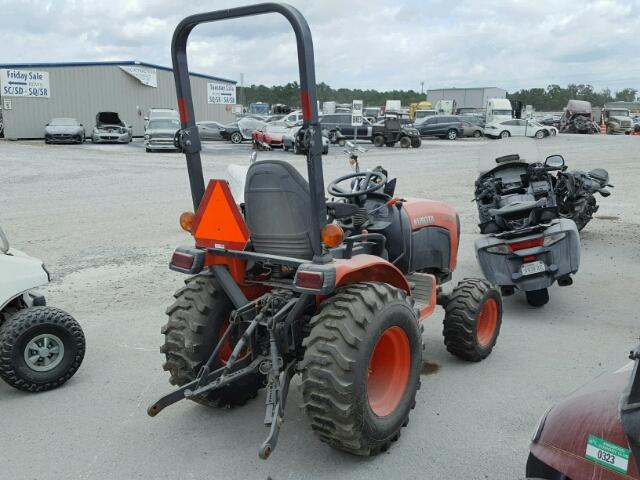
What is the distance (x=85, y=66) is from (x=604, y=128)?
3635 cm

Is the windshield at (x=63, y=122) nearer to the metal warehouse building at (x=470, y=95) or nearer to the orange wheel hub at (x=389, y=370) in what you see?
the orange wheel hub at (x=389, y=370)

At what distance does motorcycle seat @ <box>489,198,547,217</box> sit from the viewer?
639 cm

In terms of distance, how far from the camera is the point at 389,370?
3.75 meters

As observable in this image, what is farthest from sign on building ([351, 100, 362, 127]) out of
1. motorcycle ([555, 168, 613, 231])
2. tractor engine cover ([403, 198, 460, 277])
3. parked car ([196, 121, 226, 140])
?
parked car ([196, 121, 226, 140])

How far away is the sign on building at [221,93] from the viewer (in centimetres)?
4075

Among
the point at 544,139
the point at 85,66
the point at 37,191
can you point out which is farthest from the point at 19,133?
the point at 544,139

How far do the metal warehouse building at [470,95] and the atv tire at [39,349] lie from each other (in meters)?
50.9

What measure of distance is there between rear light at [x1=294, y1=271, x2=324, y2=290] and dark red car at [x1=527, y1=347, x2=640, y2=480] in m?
1.30

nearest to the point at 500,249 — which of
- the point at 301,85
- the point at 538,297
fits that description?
the point at 538,297

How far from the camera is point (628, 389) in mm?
1989

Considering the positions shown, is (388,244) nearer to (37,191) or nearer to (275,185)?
(275,185)

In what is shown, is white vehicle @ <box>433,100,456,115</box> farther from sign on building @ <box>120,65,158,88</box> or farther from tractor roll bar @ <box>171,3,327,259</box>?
tractor roll bar @ <box>171,3,327,259</box>

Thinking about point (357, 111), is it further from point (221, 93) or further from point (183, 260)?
point (221, 93)

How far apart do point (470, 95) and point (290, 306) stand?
53.8 metres
